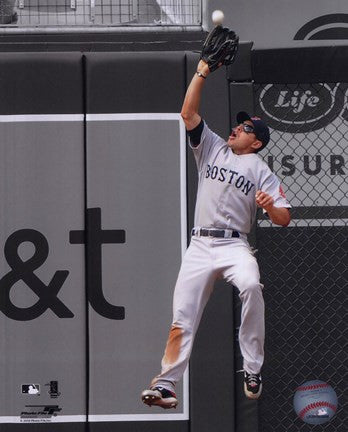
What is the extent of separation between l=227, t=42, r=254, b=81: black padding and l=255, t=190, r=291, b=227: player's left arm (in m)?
1.36

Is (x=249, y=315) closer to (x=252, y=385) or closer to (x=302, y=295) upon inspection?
(x=252, y=385)

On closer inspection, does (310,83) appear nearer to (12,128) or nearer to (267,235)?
(267,235)

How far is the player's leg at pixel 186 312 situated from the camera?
571cm

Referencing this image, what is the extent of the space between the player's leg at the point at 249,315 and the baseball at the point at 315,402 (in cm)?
115

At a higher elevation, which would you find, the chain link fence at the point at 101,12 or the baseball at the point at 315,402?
the chain link fence at the point at 101,12

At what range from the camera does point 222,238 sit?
19.1 feet

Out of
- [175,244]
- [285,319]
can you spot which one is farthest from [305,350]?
[175,244]

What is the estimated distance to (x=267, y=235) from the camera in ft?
24.7

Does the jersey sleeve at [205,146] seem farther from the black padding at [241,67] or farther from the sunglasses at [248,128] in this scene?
the black padding at [241,67]

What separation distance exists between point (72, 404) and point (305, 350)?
178 cm

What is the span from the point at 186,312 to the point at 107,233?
3.73 feet

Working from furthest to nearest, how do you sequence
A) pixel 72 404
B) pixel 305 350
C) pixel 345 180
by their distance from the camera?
pixel 345 180, pixel 305 350, pixel 72 404

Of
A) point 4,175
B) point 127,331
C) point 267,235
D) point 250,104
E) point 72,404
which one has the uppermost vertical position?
point 250,104

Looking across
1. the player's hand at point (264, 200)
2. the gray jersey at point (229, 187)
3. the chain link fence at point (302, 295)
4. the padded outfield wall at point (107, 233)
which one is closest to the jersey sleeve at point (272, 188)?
the gray jersey at point (229, 187)
